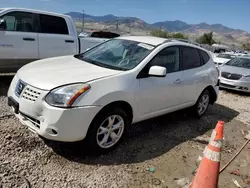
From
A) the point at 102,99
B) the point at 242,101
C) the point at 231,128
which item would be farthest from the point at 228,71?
the point at 102,99

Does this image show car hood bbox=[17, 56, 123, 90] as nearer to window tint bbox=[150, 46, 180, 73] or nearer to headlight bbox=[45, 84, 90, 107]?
headlight bbox=[45, 84, 90, 107]

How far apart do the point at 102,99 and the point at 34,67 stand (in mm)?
1346

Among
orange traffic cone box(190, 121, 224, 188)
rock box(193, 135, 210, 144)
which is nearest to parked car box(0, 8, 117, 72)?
rock box(193, 135, 210, 144)

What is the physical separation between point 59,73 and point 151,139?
6.27 ft

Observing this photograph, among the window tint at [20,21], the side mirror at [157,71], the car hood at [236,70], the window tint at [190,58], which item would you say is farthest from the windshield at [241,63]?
the window tint at [20,21]

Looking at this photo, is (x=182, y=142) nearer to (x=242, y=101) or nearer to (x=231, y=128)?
(x=231, y=128)

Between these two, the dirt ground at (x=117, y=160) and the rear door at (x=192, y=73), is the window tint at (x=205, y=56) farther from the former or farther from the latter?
the dirt ground at (x=117, y=160)

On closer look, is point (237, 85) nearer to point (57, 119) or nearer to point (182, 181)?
point (182, 181)

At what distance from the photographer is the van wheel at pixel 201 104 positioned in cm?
578

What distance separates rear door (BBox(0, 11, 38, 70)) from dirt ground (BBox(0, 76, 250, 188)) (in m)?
1.36

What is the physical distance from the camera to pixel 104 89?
3494mm

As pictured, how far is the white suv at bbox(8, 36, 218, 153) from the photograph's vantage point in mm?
3266

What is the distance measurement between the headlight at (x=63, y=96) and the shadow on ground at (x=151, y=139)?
80 cm

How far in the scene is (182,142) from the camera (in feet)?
15.3
